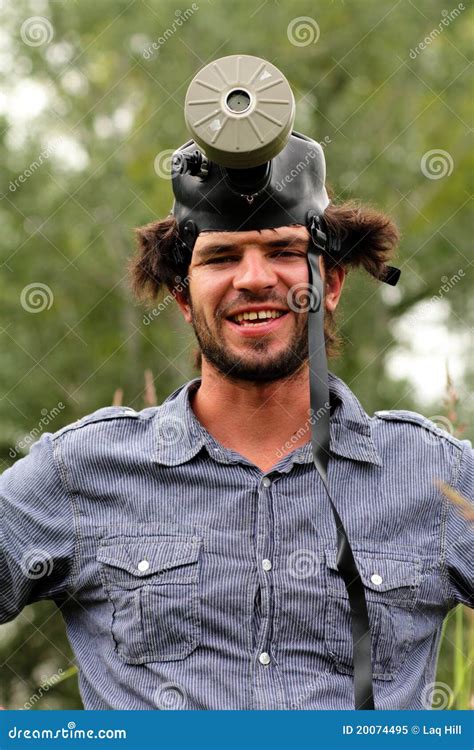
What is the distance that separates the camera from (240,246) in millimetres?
3406

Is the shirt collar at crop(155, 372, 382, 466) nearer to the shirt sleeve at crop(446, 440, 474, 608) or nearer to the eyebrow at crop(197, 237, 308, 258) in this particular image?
the shirt sleeve at crop(446, 440, 474, 608)

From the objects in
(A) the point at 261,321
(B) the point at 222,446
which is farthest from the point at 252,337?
(B) the point at 222,446

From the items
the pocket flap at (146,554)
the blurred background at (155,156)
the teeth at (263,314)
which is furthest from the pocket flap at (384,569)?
the blurred background at (155,156)

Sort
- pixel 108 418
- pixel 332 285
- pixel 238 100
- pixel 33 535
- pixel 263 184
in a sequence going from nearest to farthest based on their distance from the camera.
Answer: pixel 238 100, pixel 33 535, pixel 263 184, pixel 108 418, pixel 332 285

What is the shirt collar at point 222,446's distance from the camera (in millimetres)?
3301

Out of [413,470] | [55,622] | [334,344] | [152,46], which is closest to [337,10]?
[152,46]

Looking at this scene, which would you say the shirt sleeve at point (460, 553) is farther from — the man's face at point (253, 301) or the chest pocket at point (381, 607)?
the man's face at point (253, 301)

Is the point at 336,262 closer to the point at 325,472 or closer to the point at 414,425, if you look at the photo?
the point at 414,425

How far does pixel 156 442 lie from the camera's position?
3.33 meters

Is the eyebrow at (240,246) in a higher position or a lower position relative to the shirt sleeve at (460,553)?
higher

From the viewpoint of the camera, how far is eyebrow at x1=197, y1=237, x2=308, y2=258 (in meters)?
3.38

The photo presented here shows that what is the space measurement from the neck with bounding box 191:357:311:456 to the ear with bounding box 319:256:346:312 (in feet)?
1.11

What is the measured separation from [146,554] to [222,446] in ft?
1.16

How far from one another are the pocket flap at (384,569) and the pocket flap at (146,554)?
1.15ft
